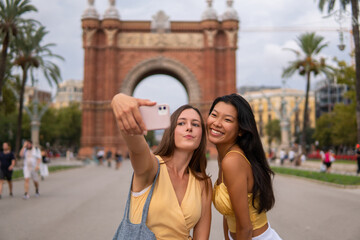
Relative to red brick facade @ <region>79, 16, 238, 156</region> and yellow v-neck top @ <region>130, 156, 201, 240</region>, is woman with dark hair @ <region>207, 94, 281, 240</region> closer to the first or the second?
yellow v-neck top @ <region>130, 156, 201, 240</region>

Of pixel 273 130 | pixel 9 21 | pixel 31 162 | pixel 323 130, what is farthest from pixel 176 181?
pixel 273 130

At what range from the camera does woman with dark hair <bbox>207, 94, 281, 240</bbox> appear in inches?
114

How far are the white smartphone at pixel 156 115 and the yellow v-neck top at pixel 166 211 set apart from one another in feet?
2.19

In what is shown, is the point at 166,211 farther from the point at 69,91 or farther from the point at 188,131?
the point at 69,91

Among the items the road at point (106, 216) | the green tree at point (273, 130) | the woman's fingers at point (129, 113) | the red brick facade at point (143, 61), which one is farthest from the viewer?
the green tree at point (273, 130)

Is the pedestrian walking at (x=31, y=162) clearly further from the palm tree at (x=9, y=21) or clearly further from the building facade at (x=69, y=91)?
the building facade at (x=69, y=91)

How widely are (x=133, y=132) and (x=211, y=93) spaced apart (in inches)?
1518

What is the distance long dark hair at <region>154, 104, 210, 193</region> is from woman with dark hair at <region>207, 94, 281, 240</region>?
0.41ft

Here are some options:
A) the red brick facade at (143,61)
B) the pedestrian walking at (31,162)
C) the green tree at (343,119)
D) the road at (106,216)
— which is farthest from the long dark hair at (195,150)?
the red brick facade at (143,61)

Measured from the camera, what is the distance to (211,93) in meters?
40.3

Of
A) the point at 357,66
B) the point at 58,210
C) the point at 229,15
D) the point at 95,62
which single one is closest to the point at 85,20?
the point at 95,62

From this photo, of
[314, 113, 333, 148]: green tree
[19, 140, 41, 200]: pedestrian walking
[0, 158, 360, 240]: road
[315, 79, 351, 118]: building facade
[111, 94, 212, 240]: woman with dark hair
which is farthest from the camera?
[315, 79, 351, 118]: building facade

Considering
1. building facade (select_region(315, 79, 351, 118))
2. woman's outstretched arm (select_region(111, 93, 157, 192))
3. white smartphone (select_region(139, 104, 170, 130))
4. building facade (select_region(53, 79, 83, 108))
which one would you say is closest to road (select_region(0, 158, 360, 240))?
woman's outstretched arm (select_region(111, 93, 157, 192))

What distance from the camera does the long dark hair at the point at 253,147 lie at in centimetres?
296
